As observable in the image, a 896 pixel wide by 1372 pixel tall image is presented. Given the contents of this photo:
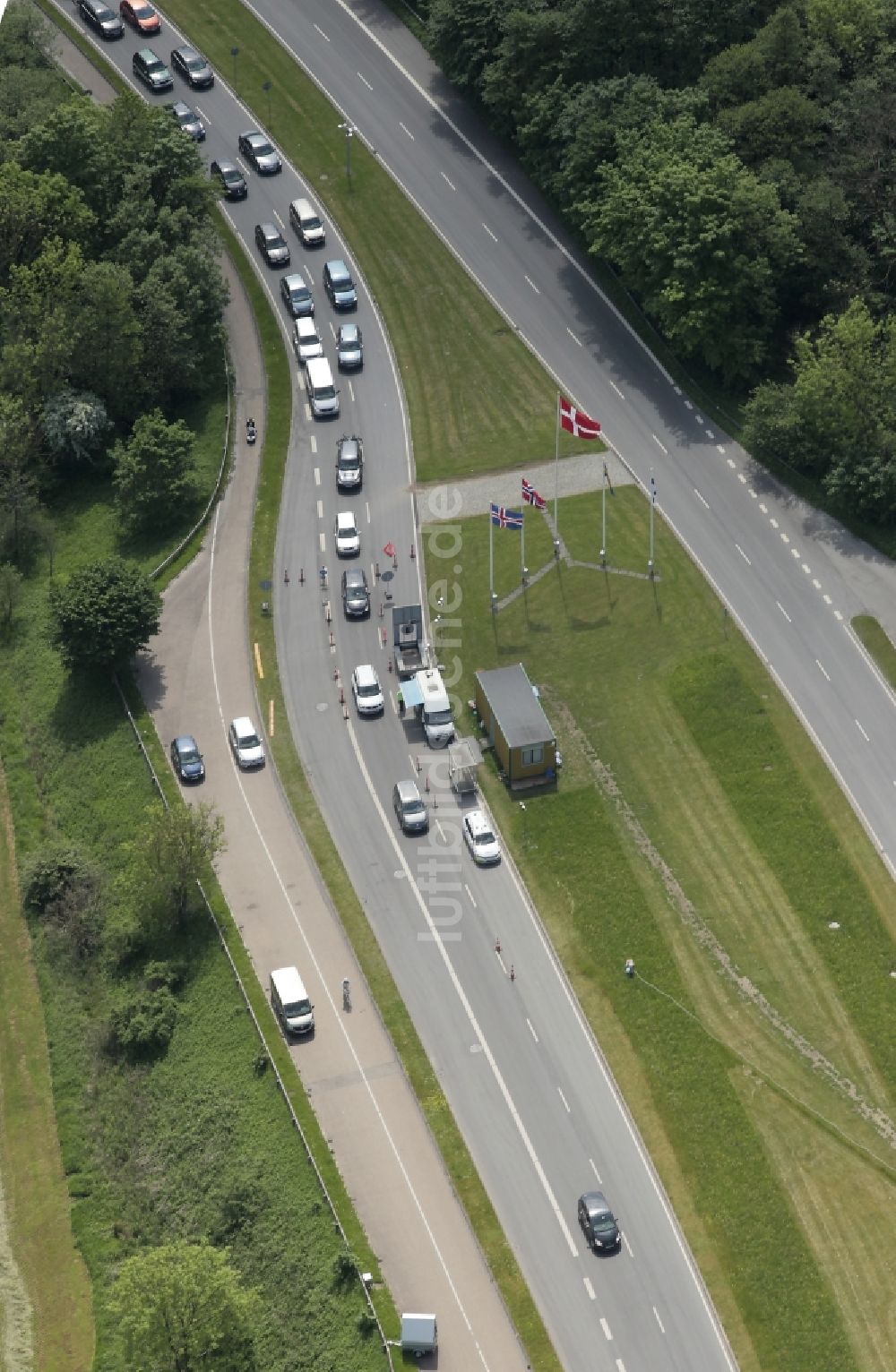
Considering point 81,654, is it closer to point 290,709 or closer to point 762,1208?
point 290,709

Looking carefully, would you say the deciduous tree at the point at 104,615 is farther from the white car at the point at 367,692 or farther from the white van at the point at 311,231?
the white van at the point at 311,231

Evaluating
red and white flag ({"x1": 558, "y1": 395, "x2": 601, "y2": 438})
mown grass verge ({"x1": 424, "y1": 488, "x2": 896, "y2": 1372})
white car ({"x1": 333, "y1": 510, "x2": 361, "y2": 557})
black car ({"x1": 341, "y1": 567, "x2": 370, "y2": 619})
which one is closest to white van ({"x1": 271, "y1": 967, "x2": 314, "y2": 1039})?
mown grass verge ({"x1": 424, "y1": 488, "x2": 896, "y2": 1372})

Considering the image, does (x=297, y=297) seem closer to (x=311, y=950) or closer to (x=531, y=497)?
(x=531, y=497)

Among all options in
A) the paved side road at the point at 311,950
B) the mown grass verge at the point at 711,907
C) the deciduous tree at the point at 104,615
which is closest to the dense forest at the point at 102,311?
the paved side road at the point at 311,950

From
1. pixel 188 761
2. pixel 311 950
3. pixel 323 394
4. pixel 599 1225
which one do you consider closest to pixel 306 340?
pixel 323 394

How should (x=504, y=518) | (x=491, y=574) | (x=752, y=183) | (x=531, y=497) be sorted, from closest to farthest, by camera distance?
(x=504, y=518) → (x=531, y=497) → (x=491, y=574) → (x=752, y=183)

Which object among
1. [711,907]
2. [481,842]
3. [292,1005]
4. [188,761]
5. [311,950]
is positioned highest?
[711,907]

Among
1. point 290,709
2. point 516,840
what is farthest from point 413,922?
point 290,709
